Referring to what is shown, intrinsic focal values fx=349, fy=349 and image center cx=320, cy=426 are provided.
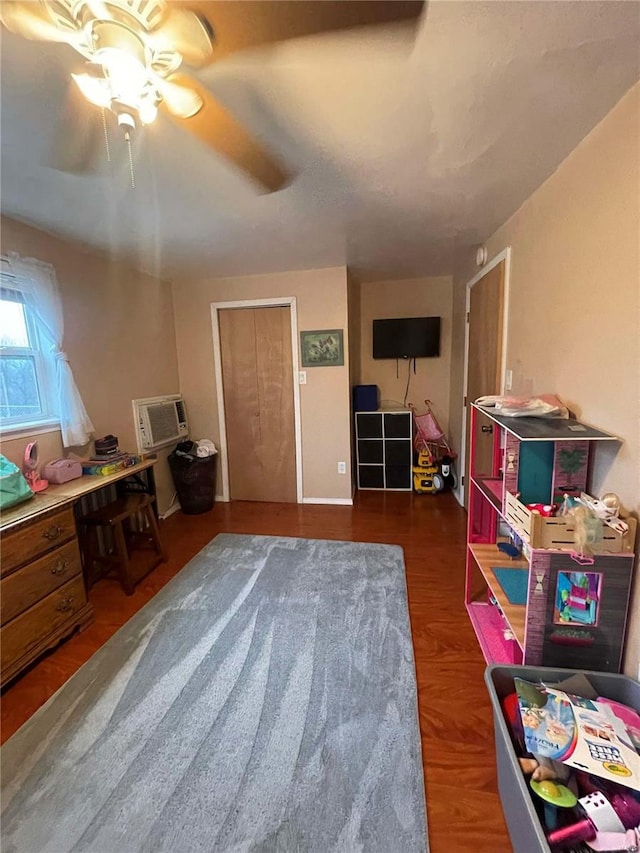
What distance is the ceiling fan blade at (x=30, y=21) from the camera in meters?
0.79

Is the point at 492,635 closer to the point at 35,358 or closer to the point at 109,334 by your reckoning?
the point at 35,358

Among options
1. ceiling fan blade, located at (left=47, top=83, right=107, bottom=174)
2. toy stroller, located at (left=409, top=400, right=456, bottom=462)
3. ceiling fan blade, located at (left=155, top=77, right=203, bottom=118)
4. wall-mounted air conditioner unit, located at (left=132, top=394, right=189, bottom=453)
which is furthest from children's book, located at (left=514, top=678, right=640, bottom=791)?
wall-mounted air conditioner unit, located at (left=132, top=394, right=189, bottom=453)

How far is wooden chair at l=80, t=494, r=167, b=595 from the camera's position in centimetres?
210

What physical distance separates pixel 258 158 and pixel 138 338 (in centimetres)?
198

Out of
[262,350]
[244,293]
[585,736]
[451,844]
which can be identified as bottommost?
[451,844]

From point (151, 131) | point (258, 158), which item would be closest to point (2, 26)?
point (151, 131)

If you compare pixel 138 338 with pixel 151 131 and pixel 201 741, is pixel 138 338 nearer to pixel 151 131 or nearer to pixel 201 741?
pixel 151 131

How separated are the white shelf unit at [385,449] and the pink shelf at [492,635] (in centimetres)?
187

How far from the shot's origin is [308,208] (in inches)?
74.5

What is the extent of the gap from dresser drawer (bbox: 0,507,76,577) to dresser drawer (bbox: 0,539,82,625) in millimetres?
35

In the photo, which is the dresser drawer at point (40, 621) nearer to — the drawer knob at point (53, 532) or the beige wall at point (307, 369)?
the drawer knob at point (53, 532)

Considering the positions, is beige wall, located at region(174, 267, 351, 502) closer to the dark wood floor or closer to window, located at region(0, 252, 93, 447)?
the dark wood floor

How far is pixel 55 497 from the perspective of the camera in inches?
69.1

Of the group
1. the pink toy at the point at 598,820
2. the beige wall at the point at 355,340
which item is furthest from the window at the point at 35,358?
the pink toy at the point at 598,820
